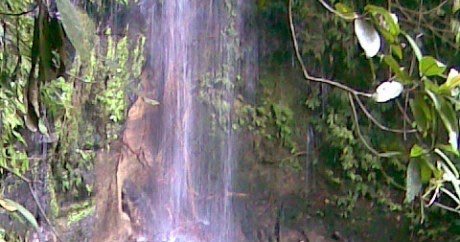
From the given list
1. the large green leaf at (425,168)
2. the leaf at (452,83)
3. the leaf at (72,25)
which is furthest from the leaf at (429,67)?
the leaf at (72,25)

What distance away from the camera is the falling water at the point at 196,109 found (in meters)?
2.38

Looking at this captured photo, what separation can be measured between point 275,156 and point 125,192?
0.57 metres

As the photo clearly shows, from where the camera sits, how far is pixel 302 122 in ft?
7.97

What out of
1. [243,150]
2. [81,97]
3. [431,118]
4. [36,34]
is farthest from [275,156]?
[36,34]

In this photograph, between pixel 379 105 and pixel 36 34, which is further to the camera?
pixel 379 105

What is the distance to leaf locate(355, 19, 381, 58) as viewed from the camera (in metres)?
1.09

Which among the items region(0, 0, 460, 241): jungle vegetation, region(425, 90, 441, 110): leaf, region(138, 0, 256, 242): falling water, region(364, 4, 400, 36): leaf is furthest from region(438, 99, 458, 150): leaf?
region(138, 0, 256, 242): falling water

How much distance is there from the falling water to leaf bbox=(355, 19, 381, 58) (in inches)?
52.7

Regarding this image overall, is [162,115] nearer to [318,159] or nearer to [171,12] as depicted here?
[171,12]

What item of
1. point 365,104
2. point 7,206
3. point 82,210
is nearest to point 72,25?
point 7,206

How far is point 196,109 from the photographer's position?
2424 millimetres

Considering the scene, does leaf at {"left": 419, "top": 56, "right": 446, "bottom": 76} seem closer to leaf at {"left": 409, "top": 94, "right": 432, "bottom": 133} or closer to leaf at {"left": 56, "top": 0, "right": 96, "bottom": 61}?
leaf at {"left": 409, "top": 94, "right": 432, "bottom": 133}

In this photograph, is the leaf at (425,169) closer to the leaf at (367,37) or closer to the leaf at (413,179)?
the leaf at (413,179)

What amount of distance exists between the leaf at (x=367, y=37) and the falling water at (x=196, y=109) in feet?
4.40
